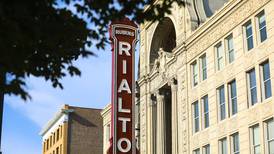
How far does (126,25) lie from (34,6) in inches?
1287

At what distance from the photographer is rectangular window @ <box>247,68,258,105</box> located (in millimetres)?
30562

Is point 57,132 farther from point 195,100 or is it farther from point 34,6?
point 34,6

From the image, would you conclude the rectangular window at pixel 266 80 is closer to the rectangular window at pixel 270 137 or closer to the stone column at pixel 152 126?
the rectangular window at pixel 270 137

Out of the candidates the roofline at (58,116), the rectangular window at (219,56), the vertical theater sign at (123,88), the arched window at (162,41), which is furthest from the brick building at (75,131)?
the rectangular window at (219,56)

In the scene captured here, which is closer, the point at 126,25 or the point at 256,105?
the point at 256,105

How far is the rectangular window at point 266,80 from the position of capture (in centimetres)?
2947

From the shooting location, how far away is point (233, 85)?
3288 centimetres

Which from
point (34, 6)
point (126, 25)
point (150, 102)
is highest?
point (126, 25)

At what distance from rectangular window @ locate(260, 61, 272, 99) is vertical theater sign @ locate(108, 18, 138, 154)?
1117 centimetres

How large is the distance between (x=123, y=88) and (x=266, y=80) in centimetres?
1282

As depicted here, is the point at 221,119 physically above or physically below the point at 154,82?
below

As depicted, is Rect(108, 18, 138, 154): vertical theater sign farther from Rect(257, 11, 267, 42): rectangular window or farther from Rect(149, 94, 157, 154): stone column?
Rect(257, 11, 267, 42): rectangular window

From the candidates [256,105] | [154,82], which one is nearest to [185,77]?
[154,82]

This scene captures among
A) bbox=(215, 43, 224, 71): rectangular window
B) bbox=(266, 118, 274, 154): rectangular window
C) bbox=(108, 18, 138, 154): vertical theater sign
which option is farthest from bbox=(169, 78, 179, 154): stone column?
bbox=(266, 118, 274, 154): rectangular window
